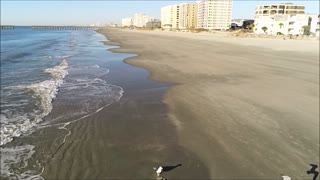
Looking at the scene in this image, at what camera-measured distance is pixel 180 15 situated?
542 ft

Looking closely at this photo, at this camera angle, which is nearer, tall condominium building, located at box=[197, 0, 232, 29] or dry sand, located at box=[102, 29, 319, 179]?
dry sand, located at box=[102, 29, 319, 179]

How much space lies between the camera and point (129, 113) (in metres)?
10.4

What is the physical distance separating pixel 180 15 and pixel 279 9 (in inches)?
2366

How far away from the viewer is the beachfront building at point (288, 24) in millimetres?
80312

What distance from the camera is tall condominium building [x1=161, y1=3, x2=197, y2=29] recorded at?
14670 centimetres

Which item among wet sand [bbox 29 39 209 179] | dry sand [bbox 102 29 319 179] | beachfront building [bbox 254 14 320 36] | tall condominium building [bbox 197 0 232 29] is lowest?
wet sand [bbox 29 39 209 179]

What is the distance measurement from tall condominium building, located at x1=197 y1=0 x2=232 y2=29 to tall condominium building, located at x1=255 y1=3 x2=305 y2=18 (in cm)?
1507

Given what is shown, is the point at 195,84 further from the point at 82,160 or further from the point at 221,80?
the point at 82,160

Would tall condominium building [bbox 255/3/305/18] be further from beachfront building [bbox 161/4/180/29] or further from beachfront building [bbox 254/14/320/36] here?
beachfront building [bbox 161/4/180/29]

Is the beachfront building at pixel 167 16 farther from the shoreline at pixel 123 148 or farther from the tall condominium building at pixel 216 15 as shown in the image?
the shoreline at pixel 123 148

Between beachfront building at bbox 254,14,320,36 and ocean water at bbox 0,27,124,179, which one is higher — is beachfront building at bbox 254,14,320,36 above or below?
above

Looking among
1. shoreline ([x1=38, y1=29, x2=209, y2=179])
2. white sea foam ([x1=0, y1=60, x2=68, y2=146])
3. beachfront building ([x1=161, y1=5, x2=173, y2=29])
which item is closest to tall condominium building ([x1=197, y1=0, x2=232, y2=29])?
beachfront building ([x1=161, y1=5, x2=173, y2=29])

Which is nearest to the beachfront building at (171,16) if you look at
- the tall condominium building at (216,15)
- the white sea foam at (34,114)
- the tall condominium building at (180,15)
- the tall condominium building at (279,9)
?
the tall condominium building at (180,15)

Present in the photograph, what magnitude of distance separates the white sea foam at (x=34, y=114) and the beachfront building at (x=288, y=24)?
7620cm
